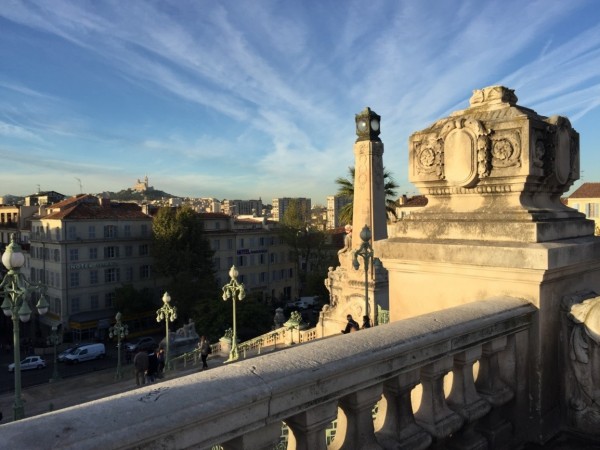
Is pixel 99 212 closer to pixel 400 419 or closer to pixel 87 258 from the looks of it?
pixel 87 258

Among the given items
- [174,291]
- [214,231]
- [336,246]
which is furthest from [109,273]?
[336,246]

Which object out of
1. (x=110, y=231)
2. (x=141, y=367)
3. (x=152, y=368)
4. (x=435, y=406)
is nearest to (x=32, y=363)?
(x=110, y=231)

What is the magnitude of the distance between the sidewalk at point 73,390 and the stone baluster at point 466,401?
52.7ft

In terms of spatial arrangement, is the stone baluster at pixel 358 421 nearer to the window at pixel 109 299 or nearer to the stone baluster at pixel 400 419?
the stone baluster at pixel 400 419

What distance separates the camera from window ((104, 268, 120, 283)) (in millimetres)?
47688

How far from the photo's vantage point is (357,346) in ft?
8.66

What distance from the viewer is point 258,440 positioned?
2.18 metres

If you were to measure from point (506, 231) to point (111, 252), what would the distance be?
4869 centimetres

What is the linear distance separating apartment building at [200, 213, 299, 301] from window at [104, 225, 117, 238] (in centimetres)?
954

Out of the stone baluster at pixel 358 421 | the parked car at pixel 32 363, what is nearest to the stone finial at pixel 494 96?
the stone baluster at pixel 358 421

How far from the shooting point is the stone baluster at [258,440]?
213 cm

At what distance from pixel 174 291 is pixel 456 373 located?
4421cm

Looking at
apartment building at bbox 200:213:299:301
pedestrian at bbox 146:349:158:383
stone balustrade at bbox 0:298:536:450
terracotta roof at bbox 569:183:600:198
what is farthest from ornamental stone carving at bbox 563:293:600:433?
terracotta roof at bbox 569:183:600:198

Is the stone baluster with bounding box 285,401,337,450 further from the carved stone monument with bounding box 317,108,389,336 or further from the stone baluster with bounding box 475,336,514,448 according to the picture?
the carved stone monument with bounding box 317,108,389,336
